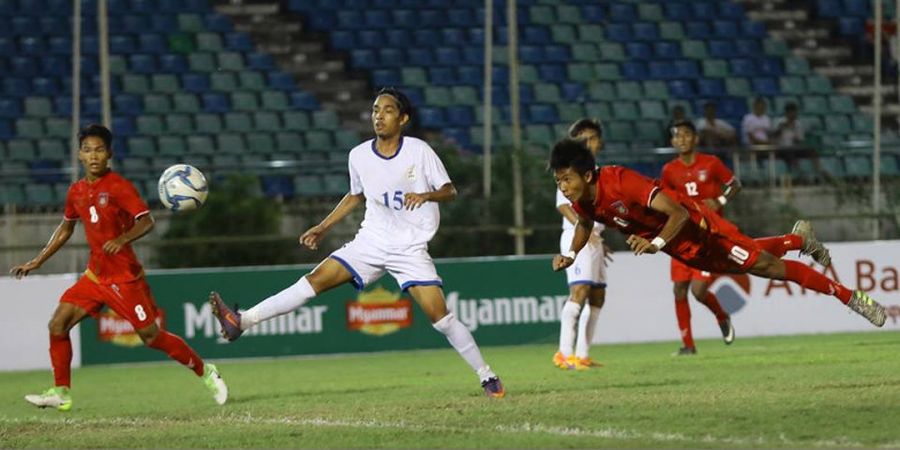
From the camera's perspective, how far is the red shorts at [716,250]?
11844 millimetres

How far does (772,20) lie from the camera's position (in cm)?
2958

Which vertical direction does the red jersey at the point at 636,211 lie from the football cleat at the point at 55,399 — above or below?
above

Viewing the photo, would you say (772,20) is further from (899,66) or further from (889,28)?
(899,66)

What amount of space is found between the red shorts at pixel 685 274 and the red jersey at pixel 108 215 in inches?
237

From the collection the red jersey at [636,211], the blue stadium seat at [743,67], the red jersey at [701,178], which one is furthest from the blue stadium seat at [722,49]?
the red jersey at [636,211]

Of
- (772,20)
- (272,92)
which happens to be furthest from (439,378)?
(772,20)

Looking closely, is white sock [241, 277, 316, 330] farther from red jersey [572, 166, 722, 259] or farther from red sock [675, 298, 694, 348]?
red sock [675, 298, 694, 348]

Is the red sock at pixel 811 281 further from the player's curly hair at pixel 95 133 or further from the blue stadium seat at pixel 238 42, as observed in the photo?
the blue stadium seat at pixel 238 42

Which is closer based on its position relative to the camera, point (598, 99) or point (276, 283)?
point (276, 283)

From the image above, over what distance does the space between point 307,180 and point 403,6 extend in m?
6.63

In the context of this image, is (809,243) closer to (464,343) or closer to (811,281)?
(811,281)

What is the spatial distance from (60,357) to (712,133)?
553 inches

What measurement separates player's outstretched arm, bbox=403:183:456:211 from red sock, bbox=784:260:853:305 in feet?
8.82

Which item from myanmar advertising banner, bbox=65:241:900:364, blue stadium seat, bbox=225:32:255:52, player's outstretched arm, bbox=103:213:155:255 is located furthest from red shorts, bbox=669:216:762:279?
blue stadium seat, bbox=225:32:255:52
